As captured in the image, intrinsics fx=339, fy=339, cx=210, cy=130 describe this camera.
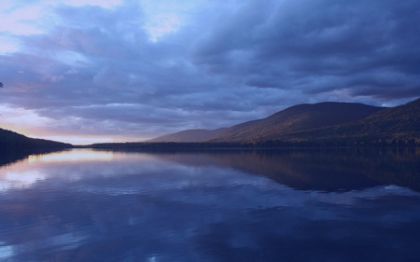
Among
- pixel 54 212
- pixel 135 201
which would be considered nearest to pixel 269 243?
pixel 135 201

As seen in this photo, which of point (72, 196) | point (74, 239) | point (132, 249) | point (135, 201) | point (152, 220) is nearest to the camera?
point (132, 249)

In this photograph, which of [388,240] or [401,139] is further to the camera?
[401,139]

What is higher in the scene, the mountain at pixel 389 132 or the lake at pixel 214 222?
the mountain at pixel 389 132

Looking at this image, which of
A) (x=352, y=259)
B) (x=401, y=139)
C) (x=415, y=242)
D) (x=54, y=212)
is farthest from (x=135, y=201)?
(x=401, y=139)

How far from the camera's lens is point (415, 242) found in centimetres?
1486

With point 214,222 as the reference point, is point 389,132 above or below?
above

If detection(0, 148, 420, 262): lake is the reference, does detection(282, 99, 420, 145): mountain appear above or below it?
above

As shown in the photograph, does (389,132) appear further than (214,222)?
Yes

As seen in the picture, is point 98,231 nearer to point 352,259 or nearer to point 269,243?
point 269,243

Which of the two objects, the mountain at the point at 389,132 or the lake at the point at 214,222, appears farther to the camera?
the mountain at the point at 389,132

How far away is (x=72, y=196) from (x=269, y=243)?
1844 centimetres

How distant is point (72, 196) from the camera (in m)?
27.4

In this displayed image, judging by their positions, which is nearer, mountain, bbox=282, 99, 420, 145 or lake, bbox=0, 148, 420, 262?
lake, bbox=0, 148, 420, 262

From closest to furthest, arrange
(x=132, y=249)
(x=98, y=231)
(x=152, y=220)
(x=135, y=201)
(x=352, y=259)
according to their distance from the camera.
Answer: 1. (x=352, y=259)
2. (x=132, y=249)
3. (x=98, y=231)
4. (x=152, y=220)
5. (x=135, y=201)
